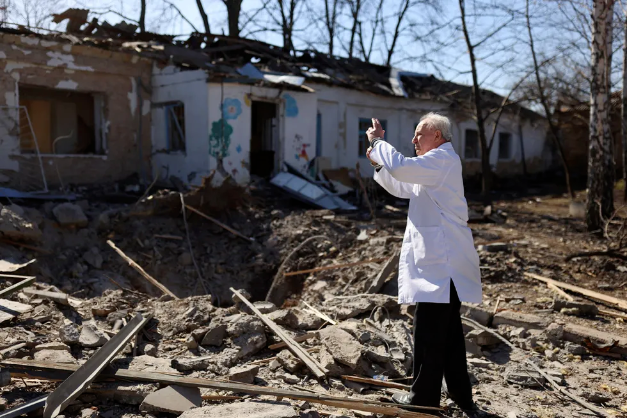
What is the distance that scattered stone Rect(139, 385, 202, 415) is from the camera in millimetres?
3092

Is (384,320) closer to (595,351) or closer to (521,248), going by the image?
(595,351)

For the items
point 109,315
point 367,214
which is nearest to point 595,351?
point 109,315

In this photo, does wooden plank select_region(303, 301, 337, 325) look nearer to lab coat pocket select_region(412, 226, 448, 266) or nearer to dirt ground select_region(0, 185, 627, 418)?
dirt ground select_region(0, 185, 627, 418)

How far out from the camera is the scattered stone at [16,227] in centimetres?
727

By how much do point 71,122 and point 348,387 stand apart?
52.4 feet

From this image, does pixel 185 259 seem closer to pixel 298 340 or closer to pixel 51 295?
pixel 51 295

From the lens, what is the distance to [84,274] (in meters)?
7.64

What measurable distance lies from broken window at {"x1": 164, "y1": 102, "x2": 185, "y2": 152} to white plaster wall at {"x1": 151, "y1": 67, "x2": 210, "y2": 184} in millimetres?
109

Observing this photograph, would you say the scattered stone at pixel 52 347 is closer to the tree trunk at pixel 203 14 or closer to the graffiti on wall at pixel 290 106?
the graffiti on wall at pixel 290 106

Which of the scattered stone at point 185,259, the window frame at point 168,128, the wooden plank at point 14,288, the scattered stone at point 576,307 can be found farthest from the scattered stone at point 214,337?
the window frame at point 168,128

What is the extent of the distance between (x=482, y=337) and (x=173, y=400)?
2869mm

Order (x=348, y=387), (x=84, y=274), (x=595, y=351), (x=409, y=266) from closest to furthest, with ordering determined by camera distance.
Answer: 1. (x=409, y=266)
2. (x=348, y=387)
3. (x=595, y=351)
4. (x=84, y=274)

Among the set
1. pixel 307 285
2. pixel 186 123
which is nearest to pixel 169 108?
pixel 186 123

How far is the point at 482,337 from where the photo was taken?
15.5 feet
